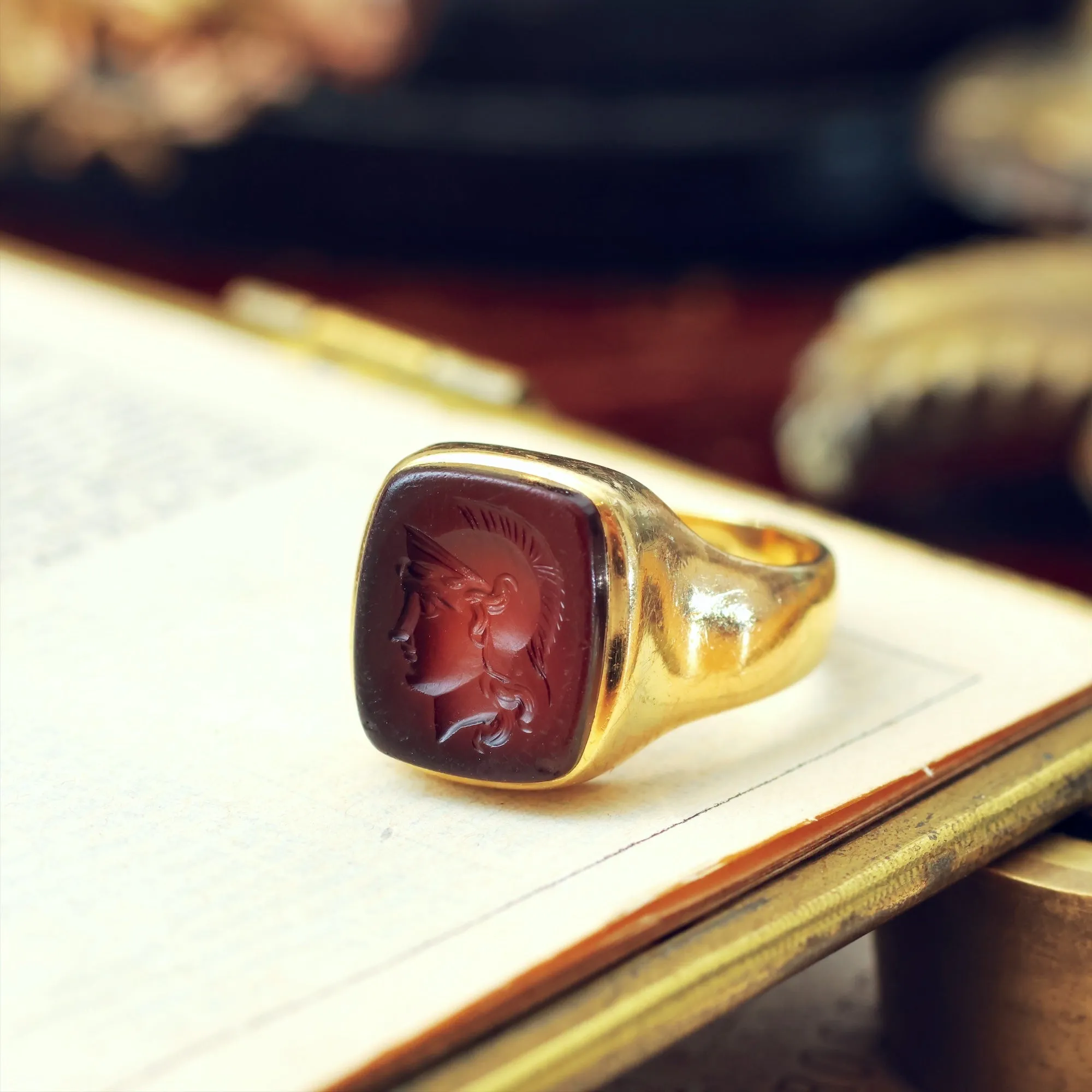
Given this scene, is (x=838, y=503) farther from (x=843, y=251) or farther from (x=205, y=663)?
(x=205, y=663)

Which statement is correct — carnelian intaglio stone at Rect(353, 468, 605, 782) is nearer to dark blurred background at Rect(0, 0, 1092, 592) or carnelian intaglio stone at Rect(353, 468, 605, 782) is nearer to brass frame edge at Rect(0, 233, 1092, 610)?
brass frame edge at Rect(0, 233, 1092, 610)

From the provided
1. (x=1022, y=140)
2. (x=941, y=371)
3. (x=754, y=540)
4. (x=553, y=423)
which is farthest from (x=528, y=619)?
(x=1022, y=140)

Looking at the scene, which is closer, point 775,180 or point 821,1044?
point 821,1044

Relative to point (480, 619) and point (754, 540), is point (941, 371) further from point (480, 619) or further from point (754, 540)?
point (480, 619)

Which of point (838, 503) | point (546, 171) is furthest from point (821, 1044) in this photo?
point (546, 171)

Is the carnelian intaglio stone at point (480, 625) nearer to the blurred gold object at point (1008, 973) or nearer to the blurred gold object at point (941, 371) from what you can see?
the blurred gold object at point (1008, 973)

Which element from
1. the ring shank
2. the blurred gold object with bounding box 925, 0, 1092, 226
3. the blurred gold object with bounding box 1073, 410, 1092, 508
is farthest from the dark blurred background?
the ring shank
